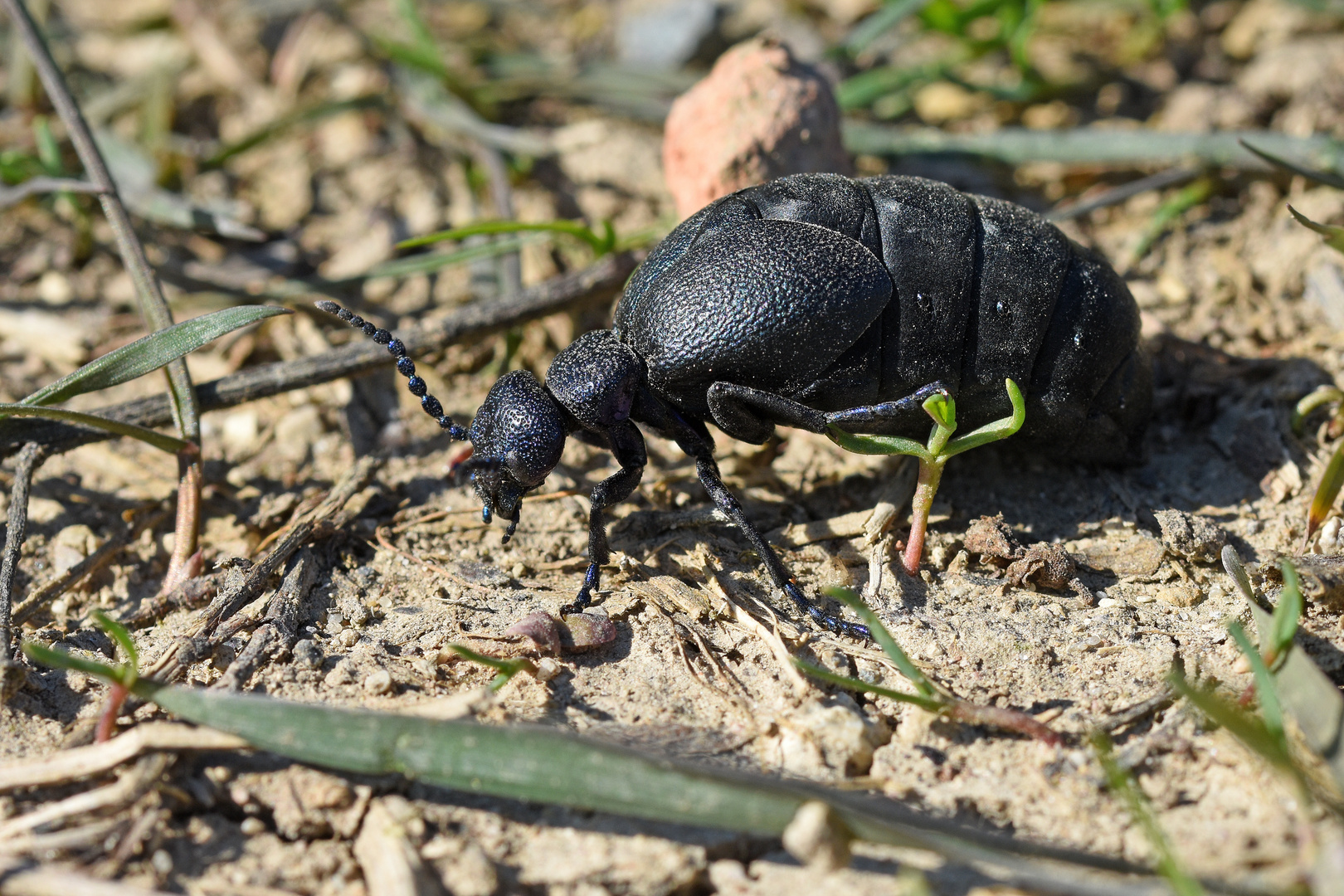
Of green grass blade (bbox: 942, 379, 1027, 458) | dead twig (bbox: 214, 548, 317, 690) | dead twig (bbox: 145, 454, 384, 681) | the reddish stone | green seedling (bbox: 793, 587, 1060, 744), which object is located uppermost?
the reddish stone

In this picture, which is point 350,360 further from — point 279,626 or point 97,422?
point 279,626

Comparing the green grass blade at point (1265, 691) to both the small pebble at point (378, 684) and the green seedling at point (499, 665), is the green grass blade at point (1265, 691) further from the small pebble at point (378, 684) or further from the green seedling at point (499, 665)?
the small pebble at point (378, 684)

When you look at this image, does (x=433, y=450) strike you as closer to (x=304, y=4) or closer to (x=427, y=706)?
(x=427, y=706)

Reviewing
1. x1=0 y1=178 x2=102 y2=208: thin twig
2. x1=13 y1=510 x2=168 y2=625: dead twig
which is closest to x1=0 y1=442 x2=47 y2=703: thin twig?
x1=13 y1=510 x2=168 y2=625: dead twig

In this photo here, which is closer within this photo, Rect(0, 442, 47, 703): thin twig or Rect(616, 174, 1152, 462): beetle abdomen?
Rect(0, 442, 47, 703): thin twig

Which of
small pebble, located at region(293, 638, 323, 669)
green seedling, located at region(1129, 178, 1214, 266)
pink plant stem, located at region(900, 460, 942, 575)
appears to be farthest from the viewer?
green seedling, located at region(1129, 178, 1214, 266)

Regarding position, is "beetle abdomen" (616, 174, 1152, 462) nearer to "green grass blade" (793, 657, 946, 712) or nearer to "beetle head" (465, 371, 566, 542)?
"beetle head" (465, 371, 566, 542)
